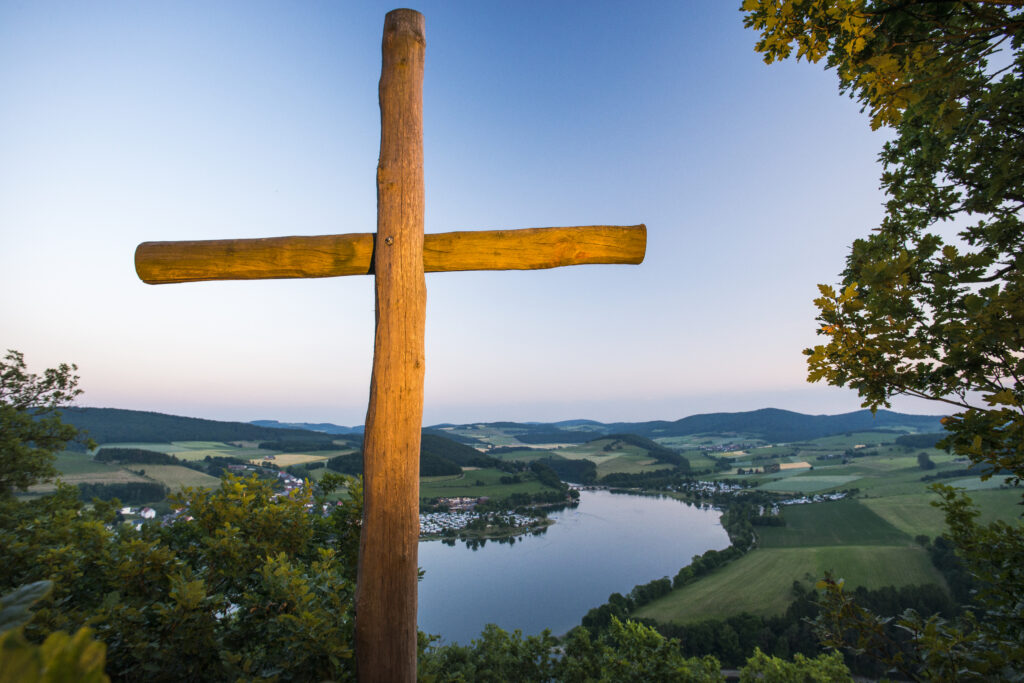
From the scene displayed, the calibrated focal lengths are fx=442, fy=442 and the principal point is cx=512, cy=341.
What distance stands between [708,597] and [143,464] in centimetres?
4011

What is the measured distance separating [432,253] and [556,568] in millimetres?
50258

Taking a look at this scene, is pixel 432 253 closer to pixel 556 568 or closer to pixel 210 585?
pixel 210 585

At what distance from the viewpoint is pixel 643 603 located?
116ft

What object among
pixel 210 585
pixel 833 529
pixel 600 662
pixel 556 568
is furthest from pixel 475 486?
pixel 210 585

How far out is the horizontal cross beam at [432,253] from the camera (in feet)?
7.48

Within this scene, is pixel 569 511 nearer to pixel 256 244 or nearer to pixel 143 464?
pixel 143 464

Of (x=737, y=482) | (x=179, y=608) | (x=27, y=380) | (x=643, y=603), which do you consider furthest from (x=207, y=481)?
(x=737, y=482)

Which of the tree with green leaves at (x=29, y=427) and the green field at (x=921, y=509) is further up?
the tree with green leaves at (x=29, y=427)

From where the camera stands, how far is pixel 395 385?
200 cm

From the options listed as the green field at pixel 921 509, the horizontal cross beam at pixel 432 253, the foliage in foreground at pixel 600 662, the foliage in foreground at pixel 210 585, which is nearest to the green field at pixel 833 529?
the green field at pixel 921 509

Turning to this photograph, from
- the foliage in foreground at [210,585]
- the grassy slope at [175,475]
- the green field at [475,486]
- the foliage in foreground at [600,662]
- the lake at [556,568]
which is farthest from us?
the green field at [475,486]

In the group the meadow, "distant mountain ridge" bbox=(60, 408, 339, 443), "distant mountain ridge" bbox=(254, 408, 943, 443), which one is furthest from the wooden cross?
"distant mountain ridge" bbox=(254, 408, 943, 443)

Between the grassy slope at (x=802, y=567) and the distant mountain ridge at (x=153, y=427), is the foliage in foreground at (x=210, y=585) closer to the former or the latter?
the grassy slope at (x=802, y=567)

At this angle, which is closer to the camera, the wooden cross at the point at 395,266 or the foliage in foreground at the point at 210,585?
the wooden cross at the point at 395,266
